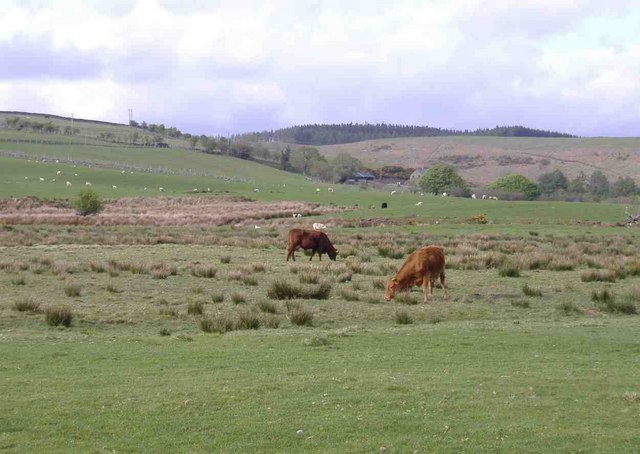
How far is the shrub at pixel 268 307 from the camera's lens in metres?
19.0

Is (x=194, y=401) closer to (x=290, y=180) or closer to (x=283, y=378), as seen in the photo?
(x=283, y=378)

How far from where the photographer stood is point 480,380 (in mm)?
11641

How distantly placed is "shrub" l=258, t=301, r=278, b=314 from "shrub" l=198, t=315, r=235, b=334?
1.72 m

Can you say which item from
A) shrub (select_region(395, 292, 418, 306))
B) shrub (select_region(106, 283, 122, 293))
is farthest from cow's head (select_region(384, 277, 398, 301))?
shrub (select_region(106, 283, 122, 293))

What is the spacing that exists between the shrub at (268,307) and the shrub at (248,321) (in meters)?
1.35

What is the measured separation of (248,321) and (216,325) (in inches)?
27.3

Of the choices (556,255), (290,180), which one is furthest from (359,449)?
(290,180)

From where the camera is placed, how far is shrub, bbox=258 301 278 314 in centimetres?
1895

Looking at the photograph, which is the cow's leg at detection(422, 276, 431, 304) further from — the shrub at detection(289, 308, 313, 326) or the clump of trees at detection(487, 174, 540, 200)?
the clump of trees at detection(487, 174, 540, 200)

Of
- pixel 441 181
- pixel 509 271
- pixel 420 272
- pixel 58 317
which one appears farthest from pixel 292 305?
pixel 441 181

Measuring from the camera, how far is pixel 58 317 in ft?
56.7

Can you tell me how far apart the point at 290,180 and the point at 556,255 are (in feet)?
377

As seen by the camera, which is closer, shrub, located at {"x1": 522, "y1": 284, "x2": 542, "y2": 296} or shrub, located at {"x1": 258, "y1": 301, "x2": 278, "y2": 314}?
shrub, located at {"x1": 258, "y1": 301, "x2": 278, "y2": 314}

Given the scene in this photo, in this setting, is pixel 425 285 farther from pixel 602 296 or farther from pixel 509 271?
pixel 509 271
